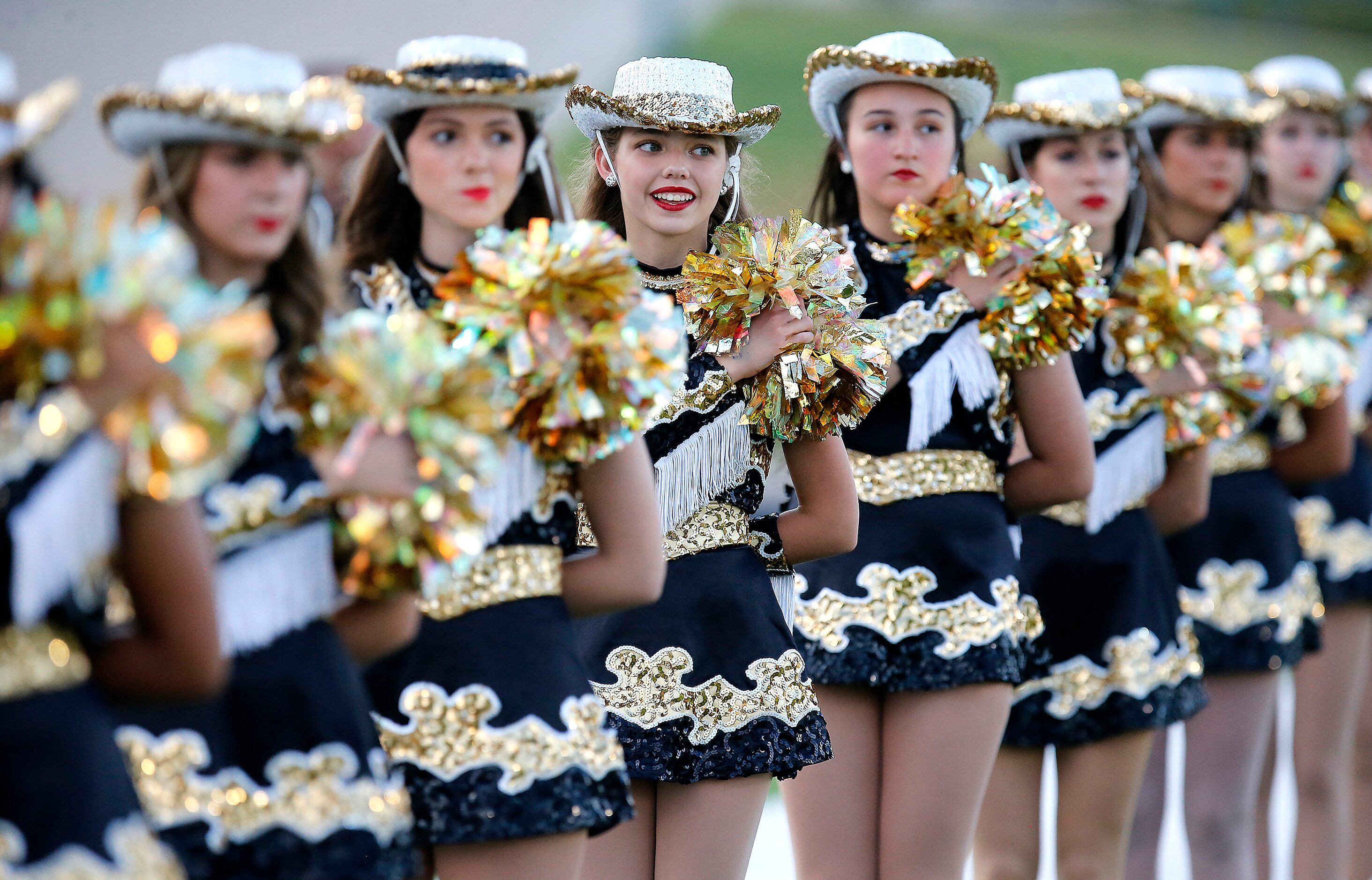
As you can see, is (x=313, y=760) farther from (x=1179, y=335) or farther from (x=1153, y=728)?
(x=1179, y=335)

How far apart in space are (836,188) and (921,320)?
56 cm

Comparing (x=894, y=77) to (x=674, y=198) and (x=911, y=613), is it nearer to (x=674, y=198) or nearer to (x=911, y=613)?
(x=674, y=198)

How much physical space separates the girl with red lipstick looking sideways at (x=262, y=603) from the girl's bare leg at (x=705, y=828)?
94cm

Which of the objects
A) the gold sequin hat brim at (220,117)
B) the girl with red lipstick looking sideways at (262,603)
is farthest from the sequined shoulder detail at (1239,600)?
the gold sequin hat brim at (220,117)

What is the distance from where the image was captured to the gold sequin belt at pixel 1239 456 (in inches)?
193

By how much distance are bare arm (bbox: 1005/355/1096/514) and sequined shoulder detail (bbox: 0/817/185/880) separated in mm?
2368

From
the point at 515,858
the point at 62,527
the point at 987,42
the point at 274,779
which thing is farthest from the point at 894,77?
the point at 987,42

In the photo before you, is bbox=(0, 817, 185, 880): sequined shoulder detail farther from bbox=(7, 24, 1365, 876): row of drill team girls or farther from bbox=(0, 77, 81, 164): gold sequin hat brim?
bbox=(0, 77, 81, 164): gold sequin hat brim

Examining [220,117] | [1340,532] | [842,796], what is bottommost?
[842,796]

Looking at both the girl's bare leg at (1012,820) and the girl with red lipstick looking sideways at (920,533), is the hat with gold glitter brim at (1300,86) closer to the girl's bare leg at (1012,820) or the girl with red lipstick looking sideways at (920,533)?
the girl with red lipstick looking sideways at (920,533)

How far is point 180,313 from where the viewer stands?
1911 millimetres

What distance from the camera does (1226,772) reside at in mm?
4684

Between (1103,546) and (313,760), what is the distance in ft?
8.19

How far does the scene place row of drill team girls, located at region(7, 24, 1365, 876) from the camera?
7.55 feet
